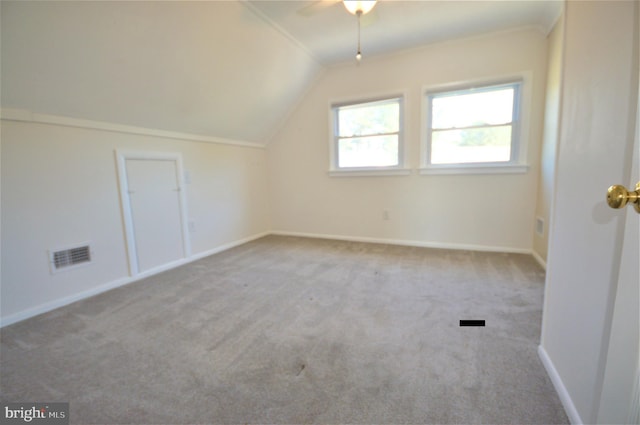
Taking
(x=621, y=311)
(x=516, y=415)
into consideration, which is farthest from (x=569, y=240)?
(x=516, y=415)

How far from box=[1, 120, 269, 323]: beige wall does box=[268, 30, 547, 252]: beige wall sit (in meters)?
1.85

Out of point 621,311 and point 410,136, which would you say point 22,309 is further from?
point 410,136

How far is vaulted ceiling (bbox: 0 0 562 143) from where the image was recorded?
1.86m

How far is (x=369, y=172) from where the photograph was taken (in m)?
3.92

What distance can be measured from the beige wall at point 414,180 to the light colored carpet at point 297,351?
33.6 inches

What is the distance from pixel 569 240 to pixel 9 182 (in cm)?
356

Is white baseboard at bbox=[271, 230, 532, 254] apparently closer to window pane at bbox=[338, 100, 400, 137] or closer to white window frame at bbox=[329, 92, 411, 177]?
white window frame at bbox=[329, 92, 411, 177]

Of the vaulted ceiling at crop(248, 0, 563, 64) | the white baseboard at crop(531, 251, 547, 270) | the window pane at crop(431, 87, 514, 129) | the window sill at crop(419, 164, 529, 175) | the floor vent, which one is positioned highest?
the vaulted ceiling at crop(248, 0, 563, 64)

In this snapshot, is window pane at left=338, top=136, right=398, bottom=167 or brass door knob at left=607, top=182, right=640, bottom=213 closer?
brass door knob at left=607, top=182, right=640, bottom=213

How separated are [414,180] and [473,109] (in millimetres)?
1102

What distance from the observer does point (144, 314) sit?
211 cm

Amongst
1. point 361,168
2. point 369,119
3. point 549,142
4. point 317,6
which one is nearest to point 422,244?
point 361,168

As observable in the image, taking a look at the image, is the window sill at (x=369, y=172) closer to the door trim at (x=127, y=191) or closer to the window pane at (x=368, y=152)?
the window pane at (x=368, y=152)

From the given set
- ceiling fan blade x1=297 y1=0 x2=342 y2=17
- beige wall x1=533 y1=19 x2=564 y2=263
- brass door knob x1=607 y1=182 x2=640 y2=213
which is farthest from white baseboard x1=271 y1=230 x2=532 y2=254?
brass door knob x1=607 y1=182 x2=640 y2=213
